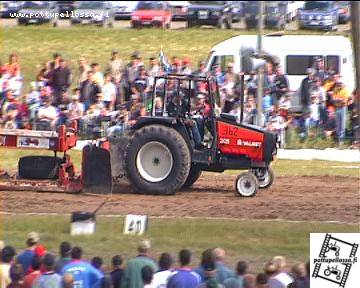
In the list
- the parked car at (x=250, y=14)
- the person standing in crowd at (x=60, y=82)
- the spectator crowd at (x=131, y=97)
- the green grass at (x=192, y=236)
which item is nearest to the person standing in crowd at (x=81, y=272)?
the green grass at (x=192, y=236)

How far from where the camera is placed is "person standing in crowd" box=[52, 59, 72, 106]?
2391cm

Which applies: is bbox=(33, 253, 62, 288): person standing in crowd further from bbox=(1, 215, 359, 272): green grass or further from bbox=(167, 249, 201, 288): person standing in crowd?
bbox=(1, 215, 359, 272): green grass

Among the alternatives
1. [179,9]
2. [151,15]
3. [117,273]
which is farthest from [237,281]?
[179,9]

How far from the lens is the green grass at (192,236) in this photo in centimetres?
1330

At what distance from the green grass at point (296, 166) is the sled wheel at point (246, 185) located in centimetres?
283

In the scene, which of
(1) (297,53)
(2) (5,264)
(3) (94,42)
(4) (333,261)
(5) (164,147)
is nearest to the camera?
(4) (333,261)

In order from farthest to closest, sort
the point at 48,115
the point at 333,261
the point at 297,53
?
the point at 297,53, the point at 48,115, the point at 333,261

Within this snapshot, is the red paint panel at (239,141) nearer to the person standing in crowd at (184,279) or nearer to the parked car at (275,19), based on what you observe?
the person standing in crowd at (184,279)

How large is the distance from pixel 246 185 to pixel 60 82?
774 centimetres

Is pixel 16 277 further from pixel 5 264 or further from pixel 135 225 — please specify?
pixel 135 225

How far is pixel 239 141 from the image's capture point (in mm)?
17219

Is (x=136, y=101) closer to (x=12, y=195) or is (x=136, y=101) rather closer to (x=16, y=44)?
(x=12, y=195)

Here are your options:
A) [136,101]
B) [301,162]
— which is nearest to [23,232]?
[136,101]

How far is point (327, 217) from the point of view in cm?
1586
